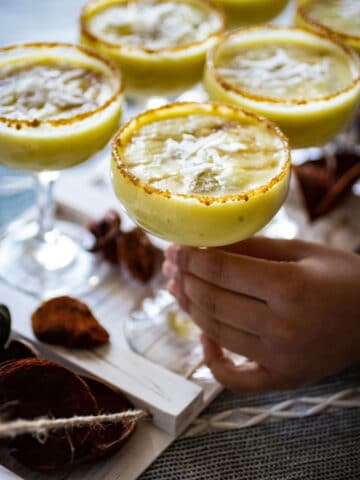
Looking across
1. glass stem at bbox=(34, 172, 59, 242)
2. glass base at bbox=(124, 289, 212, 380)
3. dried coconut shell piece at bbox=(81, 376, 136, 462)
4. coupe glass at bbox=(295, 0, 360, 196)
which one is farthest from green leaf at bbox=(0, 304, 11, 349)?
coupe glass at bbox=(295, 0, 360, 196)

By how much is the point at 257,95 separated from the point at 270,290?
1.28 ft

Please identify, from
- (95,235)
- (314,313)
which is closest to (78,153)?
(95,235)

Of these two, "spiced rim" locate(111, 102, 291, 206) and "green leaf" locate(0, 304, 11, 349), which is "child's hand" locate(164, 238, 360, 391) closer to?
"spiced rim" locate(111, 102, 291, 206)

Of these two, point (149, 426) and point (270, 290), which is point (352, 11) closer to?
point (270, 290)

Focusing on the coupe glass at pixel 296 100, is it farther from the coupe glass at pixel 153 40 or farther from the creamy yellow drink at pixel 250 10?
the creamy yellow drink at pixel 250 10

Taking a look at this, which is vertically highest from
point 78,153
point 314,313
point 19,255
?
point 78,153

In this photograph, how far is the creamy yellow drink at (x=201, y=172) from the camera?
1.04m

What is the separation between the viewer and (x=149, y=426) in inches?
46.1

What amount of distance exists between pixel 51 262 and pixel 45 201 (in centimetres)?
14

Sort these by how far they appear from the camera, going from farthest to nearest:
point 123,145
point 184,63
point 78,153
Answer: point 184,63 → point 78,153 → point 123,145

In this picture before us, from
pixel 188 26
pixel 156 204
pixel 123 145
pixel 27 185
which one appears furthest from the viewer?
pixel 27 185

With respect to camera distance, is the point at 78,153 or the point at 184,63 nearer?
the point at 78,153

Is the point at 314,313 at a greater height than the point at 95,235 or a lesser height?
greater

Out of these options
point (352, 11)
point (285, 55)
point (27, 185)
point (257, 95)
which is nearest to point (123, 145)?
point (257, 95)
